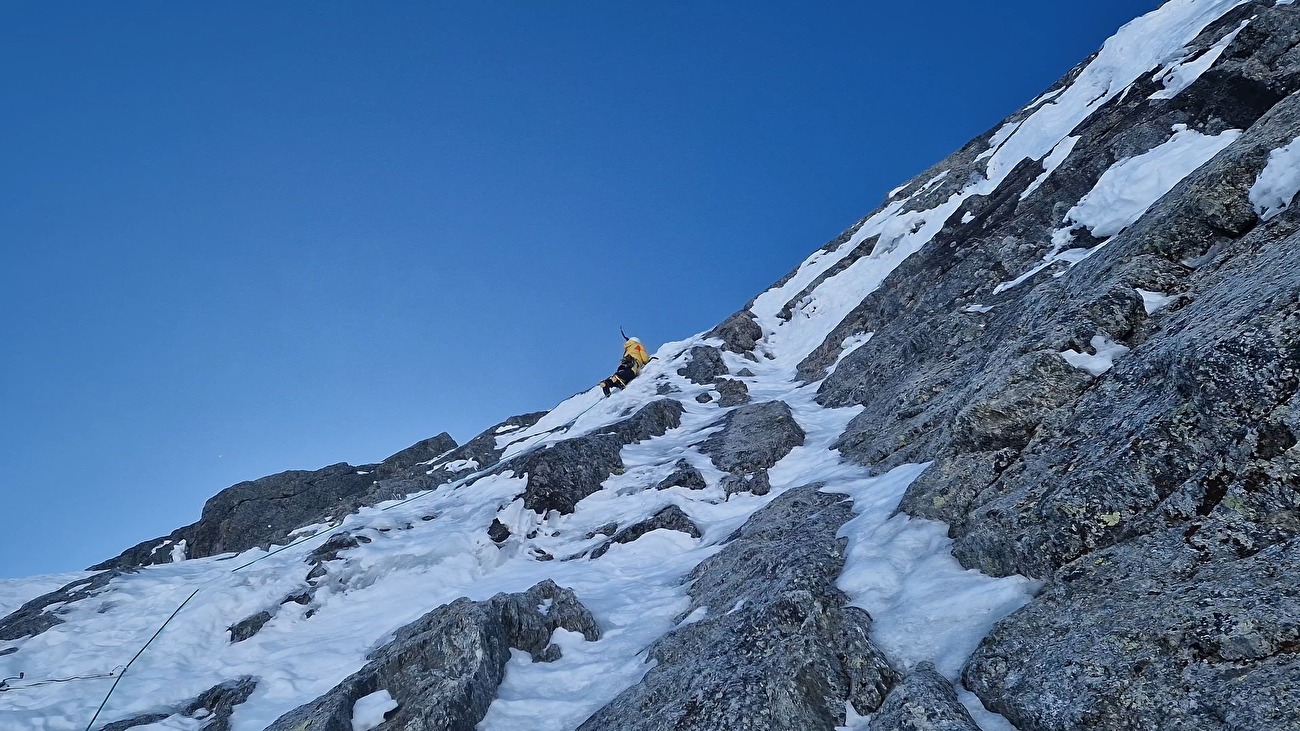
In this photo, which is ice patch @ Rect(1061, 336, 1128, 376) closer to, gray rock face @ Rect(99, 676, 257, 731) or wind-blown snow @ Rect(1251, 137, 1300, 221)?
wind-blown snow @ Rect(1251, 137, 1300, 221)

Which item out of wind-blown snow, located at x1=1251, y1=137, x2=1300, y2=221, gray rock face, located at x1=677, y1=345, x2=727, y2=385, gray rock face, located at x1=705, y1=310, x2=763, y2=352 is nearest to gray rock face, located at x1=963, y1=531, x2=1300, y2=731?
wind-blown snow, located at x1=1251, y1=137, x2=1300, y2=221

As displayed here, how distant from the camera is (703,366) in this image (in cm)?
3212

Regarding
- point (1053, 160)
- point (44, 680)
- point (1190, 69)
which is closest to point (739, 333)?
point (1053, 160)

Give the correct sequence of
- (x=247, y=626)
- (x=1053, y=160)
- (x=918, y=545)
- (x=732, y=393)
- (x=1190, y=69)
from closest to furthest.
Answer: (x=918, y=545) < (x=247, y=626) < (x=1190, y=69) < (x=1053, y=160) < (x=732, y=393)

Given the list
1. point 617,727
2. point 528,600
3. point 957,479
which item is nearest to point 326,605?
point 528,600

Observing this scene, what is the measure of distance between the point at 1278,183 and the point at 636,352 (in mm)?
28957

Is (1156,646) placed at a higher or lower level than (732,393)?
lower

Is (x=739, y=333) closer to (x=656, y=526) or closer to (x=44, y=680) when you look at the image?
(x=656, y=526)

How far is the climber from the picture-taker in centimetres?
3322

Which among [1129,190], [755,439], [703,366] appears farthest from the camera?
[703,366]

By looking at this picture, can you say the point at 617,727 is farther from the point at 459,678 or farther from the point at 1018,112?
the point at 1018,112

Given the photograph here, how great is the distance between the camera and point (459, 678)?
32.4ft

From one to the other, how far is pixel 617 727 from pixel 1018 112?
4922 centimetres

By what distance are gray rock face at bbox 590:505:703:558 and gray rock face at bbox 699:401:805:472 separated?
3096 millimetres
